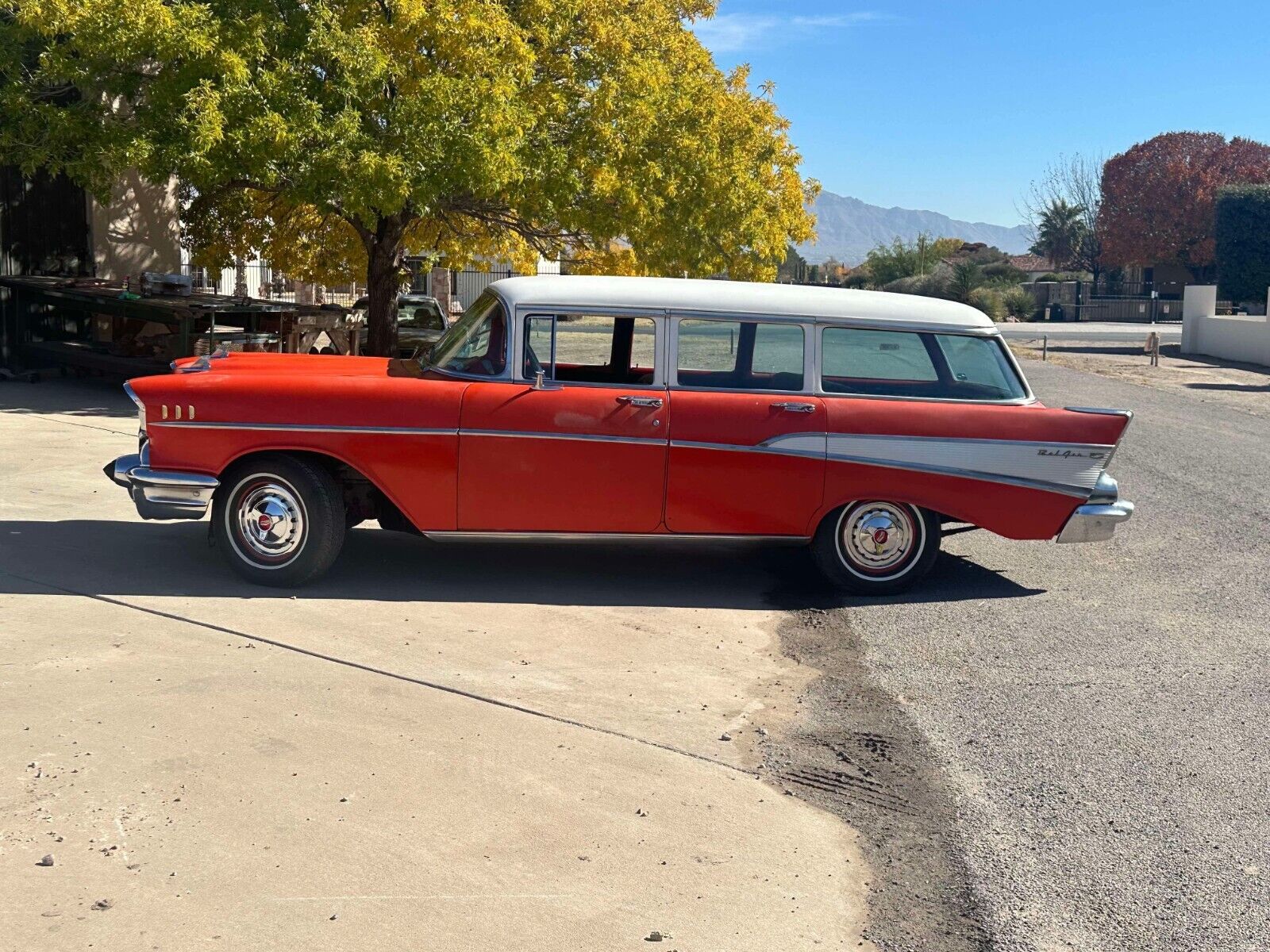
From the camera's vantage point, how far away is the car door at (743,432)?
7.26m

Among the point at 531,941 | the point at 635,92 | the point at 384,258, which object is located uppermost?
the point at 635,92

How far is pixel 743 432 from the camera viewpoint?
23.9ft

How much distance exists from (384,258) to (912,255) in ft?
152

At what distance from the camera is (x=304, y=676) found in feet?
19.0

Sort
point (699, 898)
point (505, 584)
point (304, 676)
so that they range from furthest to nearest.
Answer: point (505, 584)
point (304, 676)
point (699, 898)

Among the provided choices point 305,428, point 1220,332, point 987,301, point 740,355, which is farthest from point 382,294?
point 987,301

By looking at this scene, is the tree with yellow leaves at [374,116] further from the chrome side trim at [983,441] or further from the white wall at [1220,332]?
the white wall at [1220,332]

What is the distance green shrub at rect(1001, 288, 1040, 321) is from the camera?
5634 cm

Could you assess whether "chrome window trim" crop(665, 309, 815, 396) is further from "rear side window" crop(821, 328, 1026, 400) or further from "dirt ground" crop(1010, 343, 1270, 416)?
"dirt ground" crop(1010, 343, 1270, 416)

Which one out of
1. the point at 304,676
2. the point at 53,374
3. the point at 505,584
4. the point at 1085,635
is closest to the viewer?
the point at 304,676

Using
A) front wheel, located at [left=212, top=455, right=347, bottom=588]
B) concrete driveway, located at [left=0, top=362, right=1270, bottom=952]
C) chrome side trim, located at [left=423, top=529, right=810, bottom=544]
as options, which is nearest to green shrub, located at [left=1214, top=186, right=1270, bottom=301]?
concrete driveway, located at [left=0, top=362, right=1270, bottom=952]

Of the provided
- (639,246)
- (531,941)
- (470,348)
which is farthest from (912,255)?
(531,941)

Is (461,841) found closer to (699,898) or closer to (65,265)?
(699,898)

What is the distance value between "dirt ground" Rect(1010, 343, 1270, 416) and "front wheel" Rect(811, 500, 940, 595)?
47.6ft
